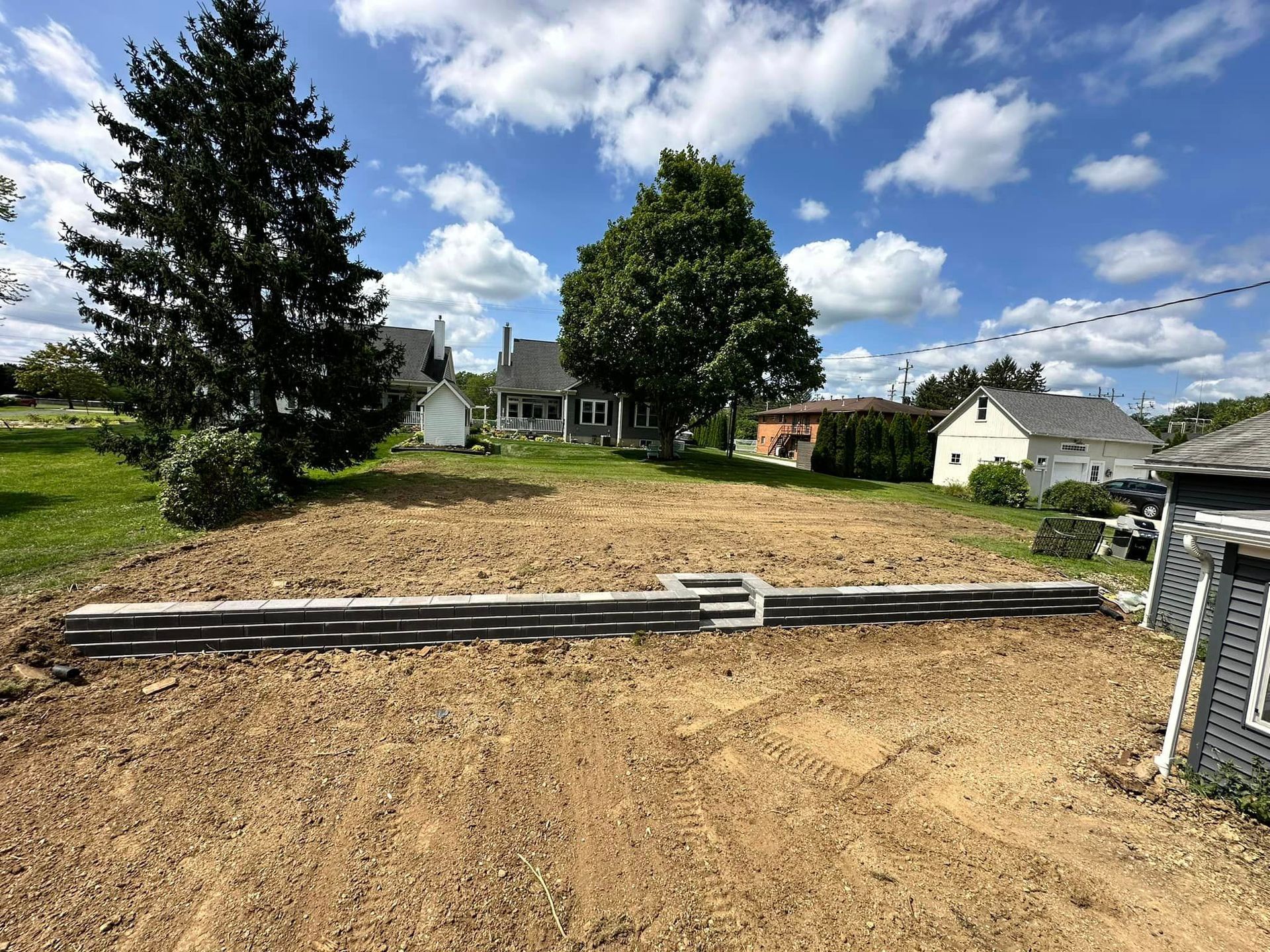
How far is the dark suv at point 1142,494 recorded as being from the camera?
16.5 m

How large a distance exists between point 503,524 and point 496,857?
7.11 meters

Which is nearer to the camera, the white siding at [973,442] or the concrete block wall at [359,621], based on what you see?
the concrete block wall at [359,621]

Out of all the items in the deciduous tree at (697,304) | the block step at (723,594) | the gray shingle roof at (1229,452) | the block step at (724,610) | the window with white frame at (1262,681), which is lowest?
the block step at (724,610)


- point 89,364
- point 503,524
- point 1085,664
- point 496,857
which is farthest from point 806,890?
point 89,364

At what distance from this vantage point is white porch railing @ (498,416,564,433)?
30250 millimetres

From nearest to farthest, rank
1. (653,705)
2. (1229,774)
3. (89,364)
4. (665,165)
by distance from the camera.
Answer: (1229,774), (653,705), (89,364), (665,165)

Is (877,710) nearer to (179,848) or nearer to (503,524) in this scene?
(179,848)

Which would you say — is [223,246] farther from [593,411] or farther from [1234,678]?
[593,411]

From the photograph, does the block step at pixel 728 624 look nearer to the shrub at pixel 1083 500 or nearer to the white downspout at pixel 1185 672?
the white downspout at pixel 1185 672

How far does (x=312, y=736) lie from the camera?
12.6 ft

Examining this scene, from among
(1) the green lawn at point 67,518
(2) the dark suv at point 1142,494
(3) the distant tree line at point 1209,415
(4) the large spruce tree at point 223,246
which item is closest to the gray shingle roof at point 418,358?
(1) the green lawn at point 67,518

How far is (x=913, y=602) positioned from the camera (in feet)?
22.2

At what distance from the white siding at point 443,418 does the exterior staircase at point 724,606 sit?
662 inches

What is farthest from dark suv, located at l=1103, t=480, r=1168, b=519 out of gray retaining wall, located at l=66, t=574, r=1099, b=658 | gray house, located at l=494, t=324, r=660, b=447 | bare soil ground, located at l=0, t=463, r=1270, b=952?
gray house, located at l=494, t=324, r=660, b=447
